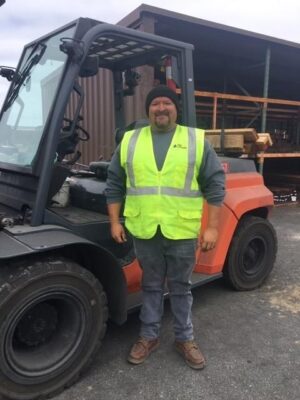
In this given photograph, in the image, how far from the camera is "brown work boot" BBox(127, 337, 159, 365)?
2885mm

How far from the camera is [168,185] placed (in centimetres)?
259

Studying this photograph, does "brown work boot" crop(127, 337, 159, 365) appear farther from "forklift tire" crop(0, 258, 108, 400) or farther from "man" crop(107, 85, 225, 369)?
"forklift tire" crop(0, 258, 108, 400)

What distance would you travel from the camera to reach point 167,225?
8.61 ft

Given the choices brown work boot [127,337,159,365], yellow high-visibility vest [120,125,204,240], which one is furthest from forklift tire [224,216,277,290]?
yellow high-visibility vest [120,125,204,240]

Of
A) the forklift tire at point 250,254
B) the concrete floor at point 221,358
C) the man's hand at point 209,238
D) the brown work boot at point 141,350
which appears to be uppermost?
the man's hand at point 209,238

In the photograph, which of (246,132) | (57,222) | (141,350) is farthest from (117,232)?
(246,132)

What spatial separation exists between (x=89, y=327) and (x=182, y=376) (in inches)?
27.8

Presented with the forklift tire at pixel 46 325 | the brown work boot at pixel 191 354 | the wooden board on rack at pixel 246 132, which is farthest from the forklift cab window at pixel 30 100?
the wooden board on rack at pixel 246 132

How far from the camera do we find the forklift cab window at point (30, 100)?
2771 millimetres

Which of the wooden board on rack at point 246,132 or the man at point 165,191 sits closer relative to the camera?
the man at point 165,191

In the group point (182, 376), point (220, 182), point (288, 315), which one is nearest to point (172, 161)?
point (220, 182)

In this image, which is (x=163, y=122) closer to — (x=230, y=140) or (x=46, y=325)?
(x=46, y=325)

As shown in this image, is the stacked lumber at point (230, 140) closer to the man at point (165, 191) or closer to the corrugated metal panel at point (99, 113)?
the corrugated metal panel at point (99, 113)

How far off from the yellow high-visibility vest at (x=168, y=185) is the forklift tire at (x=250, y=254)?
4.84 ft
